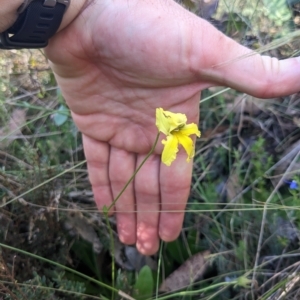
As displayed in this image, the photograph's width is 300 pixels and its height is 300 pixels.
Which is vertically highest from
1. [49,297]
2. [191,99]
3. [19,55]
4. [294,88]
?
[294,88]

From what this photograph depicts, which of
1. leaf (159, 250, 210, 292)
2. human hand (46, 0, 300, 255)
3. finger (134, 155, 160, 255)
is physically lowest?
leaf (159, 250, 210, 292)

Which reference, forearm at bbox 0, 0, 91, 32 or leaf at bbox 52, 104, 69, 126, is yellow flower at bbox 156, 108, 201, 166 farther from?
leaf at bbox 52, 104, 69, 126

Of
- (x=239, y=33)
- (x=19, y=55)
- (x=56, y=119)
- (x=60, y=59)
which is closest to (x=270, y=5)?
(x=239, y=33)

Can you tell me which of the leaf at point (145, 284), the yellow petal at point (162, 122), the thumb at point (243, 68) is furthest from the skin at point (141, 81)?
the yellow petal at point (162, 122)

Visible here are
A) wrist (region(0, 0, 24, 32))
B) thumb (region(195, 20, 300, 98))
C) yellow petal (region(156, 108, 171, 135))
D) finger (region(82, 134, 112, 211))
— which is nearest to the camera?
yellow petal (region(156, 108, 171, 135))

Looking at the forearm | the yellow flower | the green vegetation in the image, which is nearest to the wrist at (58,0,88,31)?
the forearm

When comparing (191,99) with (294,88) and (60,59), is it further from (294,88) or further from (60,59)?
(60,59)

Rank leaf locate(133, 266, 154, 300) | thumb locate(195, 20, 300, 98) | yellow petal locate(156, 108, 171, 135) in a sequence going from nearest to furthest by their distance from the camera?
yellow petal locate(156, 108, 171, 135) < thumb locate(195, 20, 300, 98) < leaf locate(133, 266, 154, 300)

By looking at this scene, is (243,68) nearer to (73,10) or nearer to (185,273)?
(73,10)
